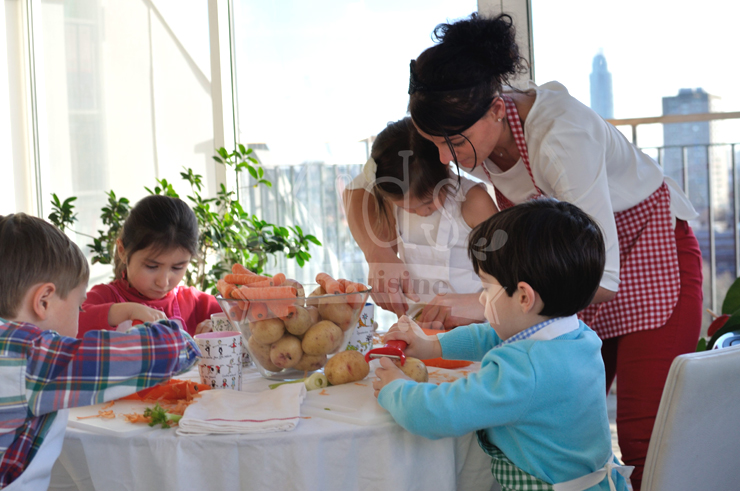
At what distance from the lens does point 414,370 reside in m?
0.96

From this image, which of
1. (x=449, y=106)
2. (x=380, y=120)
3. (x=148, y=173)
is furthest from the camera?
(x=148, y=173)

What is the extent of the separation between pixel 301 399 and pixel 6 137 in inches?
150

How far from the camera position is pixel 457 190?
164 centimetres

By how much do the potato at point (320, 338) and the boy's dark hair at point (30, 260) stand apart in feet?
1.30

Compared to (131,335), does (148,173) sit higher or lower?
higher

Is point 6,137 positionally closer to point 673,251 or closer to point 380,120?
point 380,120

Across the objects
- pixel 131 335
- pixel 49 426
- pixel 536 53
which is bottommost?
pixel 49 426

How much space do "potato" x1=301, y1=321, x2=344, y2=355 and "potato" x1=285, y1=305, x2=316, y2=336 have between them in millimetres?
12

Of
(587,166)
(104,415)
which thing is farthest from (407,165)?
(104,415)

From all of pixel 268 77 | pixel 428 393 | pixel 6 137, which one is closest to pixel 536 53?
pixel 268 77

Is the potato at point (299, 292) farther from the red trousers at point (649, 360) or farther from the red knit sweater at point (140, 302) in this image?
the red trousers at point (649, 360)

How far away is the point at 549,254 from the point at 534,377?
0.20 metres

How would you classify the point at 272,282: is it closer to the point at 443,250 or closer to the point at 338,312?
the point at 338,312

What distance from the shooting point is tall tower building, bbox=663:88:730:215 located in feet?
8.00
